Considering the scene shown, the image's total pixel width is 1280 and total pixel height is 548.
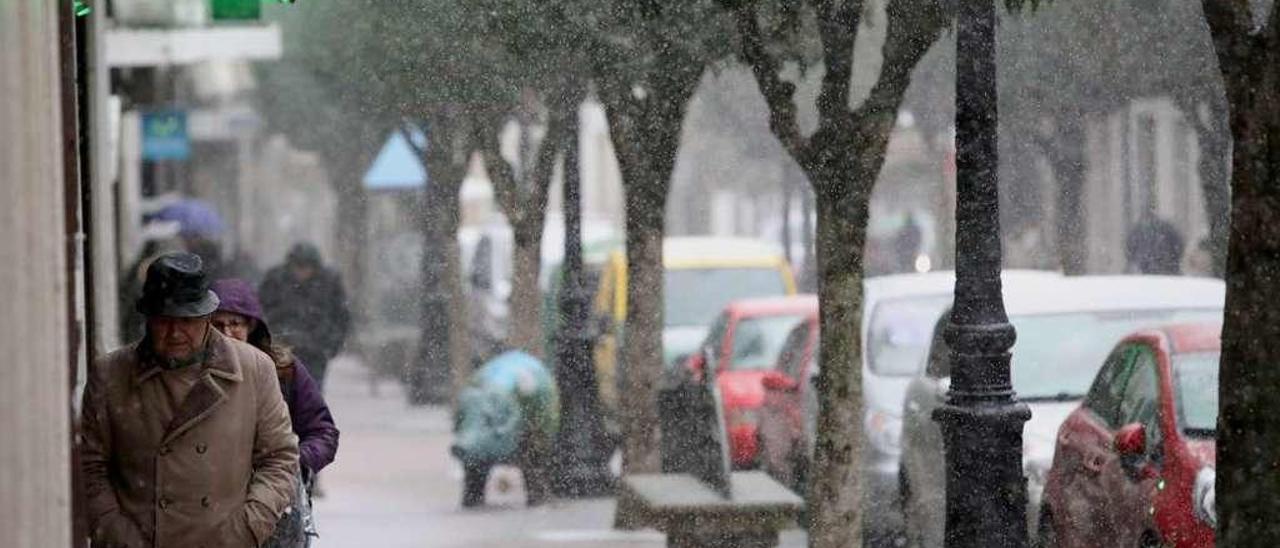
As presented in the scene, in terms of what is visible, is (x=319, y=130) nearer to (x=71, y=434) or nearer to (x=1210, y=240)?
(x=1210, y=240)

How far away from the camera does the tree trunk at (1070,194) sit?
641 inches

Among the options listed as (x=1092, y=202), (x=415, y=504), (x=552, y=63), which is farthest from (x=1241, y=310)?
(x=1092, y=202)

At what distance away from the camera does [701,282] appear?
21.1 m

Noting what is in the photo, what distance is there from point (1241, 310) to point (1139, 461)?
83.2 inches

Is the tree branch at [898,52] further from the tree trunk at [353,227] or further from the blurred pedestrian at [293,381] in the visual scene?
the tree trunk at [353,227]

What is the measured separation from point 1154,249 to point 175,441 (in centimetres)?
1492

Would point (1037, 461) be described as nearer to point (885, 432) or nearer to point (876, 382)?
point (885, 432)

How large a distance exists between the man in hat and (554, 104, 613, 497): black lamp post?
→ 856cm

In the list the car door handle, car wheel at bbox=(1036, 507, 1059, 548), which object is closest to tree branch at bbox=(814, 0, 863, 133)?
car wheel at bbox=(1036, 507, 1059, 548)

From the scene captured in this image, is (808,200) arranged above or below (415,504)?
above

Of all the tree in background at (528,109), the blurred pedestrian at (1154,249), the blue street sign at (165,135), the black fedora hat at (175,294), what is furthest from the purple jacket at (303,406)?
the blue street sign at (165,135)

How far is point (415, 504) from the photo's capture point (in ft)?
52.1

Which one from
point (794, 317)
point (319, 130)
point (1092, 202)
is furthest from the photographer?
point (319, 130)

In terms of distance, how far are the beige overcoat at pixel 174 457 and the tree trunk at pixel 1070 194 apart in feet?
31.5
